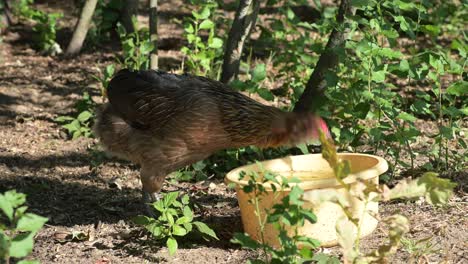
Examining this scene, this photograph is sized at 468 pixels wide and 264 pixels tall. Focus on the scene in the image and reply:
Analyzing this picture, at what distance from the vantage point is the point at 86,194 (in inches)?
209

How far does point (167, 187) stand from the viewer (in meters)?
5.45

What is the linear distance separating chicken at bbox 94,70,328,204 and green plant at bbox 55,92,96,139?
4.42 feet

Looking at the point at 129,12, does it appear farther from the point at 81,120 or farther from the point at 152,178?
the point at 152,178

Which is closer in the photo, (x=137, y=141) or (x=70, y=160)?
(x=137, y=141)

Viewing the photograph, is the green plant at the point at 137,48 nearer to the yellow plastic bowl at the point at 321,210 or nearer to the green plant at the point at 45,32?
the green plant at the point at 45,32

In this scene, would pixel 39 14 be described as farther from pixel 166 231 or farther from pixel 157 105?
pixel 166 231

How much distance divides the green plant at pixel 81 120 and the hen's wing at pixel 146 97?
4.14ft

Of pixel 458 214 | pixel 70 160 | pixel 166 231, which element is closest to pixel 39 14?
pixel 70 160

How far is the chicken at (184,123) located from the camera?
4582mm

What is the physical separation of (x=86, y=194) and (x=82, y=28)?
3093mm

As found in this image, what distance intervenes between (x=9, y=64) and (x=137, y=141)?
3.63 m

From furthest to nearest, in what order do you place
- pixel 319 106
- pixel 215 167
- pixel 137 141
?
pixel 215 167
pixel 319 106
pixel 137 141

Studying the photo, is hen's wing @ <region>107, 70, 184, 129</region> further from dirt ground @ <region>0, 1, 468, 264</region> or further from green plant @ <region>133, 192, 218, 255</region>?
green plant @ <region>133, 192, 218, 255</region>

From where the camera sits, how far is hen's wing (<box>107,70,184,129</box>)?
4.75m
